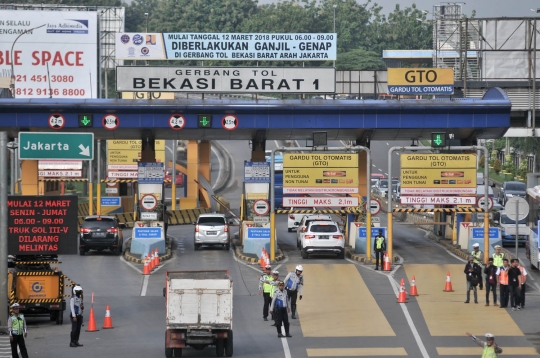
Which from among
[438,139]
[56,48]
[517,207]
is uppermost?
[56,48]

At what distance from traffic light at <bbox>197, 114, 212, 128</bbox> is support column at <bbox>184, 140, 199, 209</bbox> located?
819 inches

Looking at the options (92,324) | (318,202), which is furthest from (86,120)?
(92,324)

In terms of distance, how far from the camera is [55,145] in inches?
1044

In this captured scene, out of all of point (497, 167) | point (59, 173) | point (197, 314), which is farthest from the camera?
point (497, 167)

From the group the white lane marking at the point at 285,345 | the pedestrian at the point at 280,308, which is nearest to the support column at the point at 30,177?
the white lane marking at the point at 285,345

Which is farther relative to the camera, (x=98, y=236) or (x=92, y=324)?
(x=98, y=236)

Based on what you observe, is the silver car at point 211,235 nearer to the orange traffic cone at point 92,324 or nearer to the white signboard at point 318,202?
the white signboard at point 318,202

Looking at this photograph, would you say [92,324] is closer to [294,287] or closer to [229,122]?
[294,287]

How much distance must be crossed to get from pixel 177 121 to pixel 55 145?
1414 centimetres

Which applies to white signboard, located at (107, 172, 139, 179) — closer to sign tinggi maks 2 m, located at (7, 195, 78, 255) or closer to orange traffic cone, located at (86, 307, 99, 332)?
sign tinggi maks 2 m, located at (7, 195, 78, 255)

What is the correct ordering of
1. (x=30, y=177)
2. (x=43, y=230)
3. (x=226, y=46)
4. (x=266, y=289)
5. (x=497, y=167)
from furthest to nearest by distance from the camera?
(x=497, y=167) < (x=30, y=177) < (x=226, y=46) < (x=266, y=289) < (x=43, y=230)

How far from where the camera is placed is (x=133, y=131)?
140 ft

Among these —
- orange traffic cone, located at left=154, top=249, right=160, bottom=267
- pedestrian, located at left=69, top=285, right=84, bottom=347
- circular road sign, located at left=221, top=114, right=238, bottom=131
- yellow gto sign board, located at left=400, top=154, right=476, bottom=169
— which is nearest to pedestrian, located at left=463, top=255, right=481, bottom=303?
yellow gto sign board, located at left=400, top=154, right=476, bottom=169

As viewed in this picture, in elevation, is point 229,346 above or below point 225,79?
below
